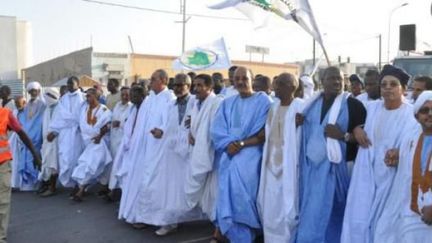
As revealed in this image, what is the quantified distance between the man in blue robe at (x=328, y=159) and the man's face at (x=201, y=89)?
1554 mm

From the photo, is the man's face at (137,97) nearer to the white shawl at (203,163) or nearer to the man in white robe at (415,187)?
the white shawl at (203,163)

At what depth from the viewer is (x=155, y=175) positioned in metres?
6.29

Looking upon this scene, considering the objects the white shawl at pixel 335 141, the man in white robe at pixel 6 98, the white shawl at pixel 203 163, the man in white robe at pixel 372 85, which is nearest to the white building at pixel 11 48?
the man in white robe at pixel 6 98

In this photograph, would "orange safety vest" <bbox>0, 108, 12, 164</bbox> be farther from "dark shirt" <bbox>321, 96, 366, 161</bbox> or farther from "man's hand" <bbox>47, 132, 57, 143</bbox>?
"man's hand" <bbox>47, 132, 57, 143</bbox>

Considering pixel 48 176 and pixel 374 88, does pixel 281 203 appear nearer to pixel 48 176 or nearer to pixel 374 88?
pixel 374 88

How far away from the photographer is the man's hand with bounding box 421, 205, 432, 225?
11.4ft

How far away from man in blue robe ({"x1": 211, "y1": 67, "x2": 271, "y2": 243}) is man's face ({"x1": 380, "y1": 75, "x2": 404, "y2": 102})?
1.45 meters

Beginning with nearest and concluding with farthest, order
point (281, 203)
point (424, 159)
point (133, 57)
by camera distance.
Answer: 1. point (424, 159)
2. point (281, 203)
3. point (133, 57)

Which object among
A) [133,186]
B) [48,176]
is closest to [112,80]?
[48,176]

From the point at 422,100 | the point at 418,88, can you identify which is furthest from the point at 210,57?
the point at 422,100

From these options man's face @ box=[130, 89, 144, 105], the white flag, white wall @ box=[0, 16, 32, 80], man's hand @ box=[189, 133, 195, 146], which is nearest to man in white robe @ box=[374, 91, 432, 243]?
man's hand @ box=[189, 133, 195, 146]

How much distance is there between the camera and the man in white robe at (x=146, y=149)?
632 centimetres

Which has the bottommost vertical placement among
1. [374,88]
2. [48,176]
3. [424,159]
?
[48,176]

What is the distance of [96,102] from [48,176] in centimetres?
151
